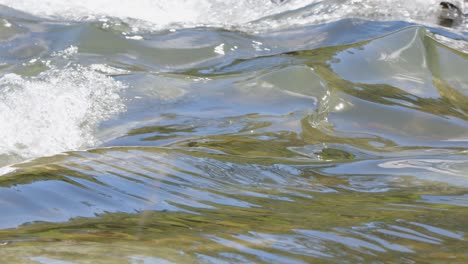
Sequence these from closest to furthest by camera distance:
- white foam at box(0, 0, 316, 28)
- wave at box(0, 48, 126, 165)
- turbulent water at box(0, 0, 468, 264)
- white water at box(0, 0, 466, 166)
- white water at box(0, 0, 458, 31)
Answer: turbulent water at box(0, 0, 468, 264) < wave at box(0, 48, 126, 165) < white water at box(0, 0, 466, 166) < white water at box(0, 0, 458, 31) < white foam at box(0, 0, 316, 28)

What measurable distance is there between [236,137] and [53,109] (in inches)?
42.7

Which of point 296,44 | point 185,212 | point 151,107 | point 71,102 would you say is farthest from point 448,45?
point 185,212

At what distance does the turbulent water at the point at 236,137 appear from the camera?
6.26ft

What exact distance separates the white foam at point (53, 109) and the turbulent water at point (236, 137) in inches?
0.6

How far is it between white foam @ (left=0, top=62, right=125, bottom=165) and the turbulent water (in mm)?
15

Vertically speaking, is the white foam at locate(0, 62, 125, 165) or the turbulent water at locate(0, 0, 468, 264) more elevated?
the turbulent water at locate(0, 0, 468, 264)

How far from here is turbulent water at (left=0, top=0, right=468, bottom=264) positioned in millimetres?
1909

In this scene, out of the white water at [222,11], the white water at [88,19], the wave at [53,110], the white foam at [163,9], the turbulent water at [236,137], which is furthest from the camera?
the white foam at [163,9]

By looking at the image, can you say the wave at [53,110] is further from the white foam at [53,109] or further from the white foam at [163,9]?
the white foam at [163,9]

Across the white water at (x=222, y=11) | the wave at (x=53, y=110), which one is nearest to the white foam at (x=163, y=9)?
the white water at (x=222, y=11)

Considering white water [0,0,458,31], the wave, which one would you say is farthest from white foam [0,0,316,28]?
the wave

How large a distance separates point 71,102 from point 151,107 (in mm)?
425

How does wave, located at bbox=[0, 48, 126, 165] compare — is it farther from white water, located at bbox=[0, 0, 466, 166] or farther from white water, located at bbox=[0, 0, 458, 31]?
white water, located at bbox=[0, 0, 458, 31]

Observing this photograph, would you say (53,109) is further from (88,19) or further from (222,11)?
(222,11)
